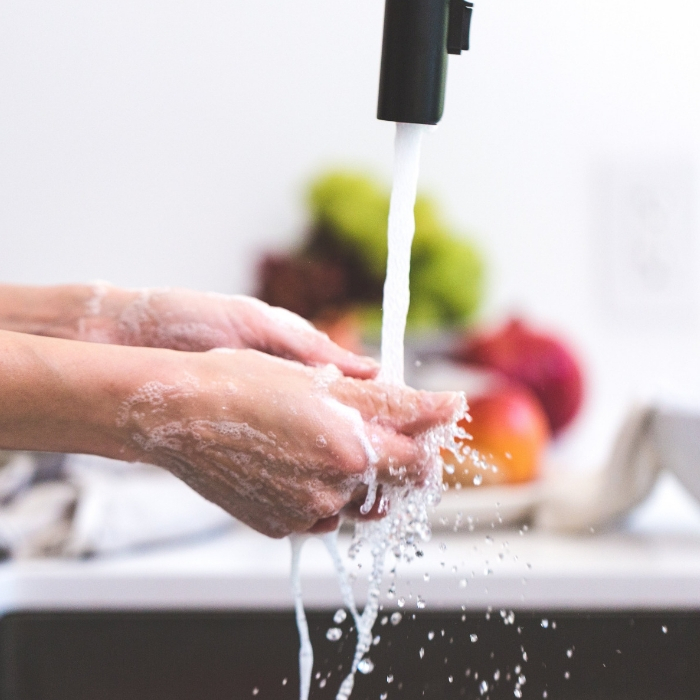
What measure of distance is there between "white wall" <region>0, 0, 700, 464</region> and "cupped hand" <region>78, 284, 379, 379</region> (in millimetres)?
505

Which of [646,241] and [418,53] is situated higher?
[418,53]

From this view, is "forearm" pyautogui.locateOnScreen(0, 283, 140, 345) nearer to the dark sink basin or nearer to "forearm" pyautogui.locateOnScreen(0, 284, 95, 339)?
"forearm" pyautogui.locateOnScreen(0, 284, 95, 339)

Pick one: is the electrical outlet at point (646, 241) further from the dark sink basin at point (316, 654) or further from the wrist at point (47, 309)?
the wrist at point (47, 309)

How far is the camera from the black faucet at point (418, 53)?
0.38 m

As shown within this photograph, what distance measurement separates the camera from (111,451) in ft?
1.46

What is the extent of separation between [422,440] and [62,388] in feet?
0.60

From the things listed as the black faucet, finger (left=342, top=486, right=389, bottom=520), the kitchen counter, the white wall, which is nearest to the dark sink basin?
the kitchen counter

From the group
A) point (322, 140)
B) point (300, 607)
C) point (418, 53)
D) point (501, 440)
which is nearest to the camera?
point (418, 53)

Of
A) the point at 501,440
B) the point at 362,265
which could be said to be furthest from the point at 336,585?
the point at 362,265

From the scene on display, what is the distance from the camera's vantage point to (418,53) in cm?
38

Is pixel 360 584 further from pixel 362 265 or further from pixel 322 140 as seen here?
pixel 322 140

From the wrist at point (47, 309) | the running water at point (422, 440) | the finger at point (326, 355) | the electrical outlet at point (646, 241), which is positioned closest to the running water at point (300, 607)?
the running water at point (422, 440)

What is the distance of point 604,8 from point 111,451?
0.92m

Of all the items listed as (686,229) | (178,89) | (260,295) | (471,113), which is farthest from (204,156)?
(686,229)
